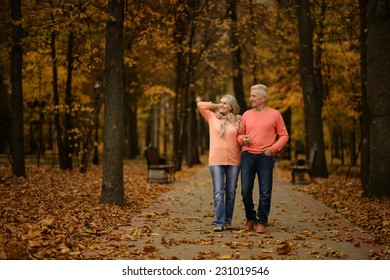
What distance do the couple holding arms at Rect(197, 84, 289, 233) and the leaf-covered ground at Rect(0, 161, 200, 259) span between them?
204 centimetres

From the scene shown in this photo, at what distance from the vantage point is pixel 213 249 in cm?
800

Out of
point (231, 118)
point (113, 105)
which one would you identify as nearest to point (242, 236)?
point (231, 118)

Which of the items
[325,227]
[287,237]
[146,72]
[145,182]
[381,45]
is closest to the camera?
[287,237]

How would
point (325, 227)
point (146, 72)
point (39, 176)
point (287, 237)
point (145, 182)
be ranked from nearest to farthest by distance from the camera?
point (287, 237) → point (325, 227) → point (39, 176) → point (145, 182) → point (146, 72)

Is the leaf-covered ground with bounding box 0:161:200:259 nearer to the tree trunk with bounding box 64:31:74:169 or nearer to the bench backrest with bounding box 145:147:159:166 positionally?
the bench backrest with bounding box 145:147:159:166

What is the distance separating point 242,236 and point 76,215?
3.23 m

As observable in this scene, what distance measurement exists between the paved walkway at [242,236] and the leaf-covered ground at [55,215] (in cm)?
57

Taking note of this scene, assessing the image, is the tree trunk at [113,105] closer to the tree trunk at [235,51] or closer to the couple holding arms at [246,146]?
the couple holding arms at [246,146]

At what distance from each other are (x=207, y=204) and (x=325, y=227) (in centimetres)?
426

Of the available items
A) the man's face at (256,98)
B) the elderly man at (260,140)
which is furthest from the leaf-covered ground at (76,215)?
the man's face at (256,98)

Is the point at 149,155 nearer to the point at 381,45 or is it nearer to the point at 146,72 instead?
the point at 381,45

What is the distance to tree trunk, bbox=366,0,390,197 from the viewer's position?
44.0 ft

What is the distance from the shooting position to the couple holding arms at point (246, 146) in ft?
30.6

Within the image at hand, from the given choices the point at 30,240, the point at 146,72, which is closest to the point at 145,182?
the point at 30,240
